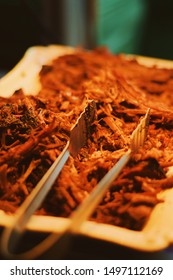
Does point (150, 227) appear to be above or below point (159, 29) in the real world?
above

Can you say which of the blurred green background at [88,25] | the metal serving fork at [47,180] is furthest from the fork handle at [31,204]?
the blurred green background at [88,25]

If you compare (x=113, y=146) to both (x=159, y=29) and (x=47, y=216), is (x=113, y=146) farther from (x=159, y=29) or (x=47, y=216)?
(x=159, y=29)

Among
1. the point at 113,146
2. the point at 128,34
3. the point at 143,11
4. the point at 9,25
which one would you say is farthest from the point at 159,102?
the point at 143,11

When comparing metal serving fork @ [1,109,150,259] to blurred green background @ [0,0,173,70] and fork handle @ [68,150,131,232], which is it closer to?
fork handle @ [68,150,131,232]

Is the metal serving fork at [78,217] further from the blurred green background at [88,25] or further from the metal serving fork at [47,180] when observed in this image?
the blurred green background at [88,25]

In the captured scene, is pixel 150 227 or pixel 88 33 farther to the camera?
pixel 88 33
